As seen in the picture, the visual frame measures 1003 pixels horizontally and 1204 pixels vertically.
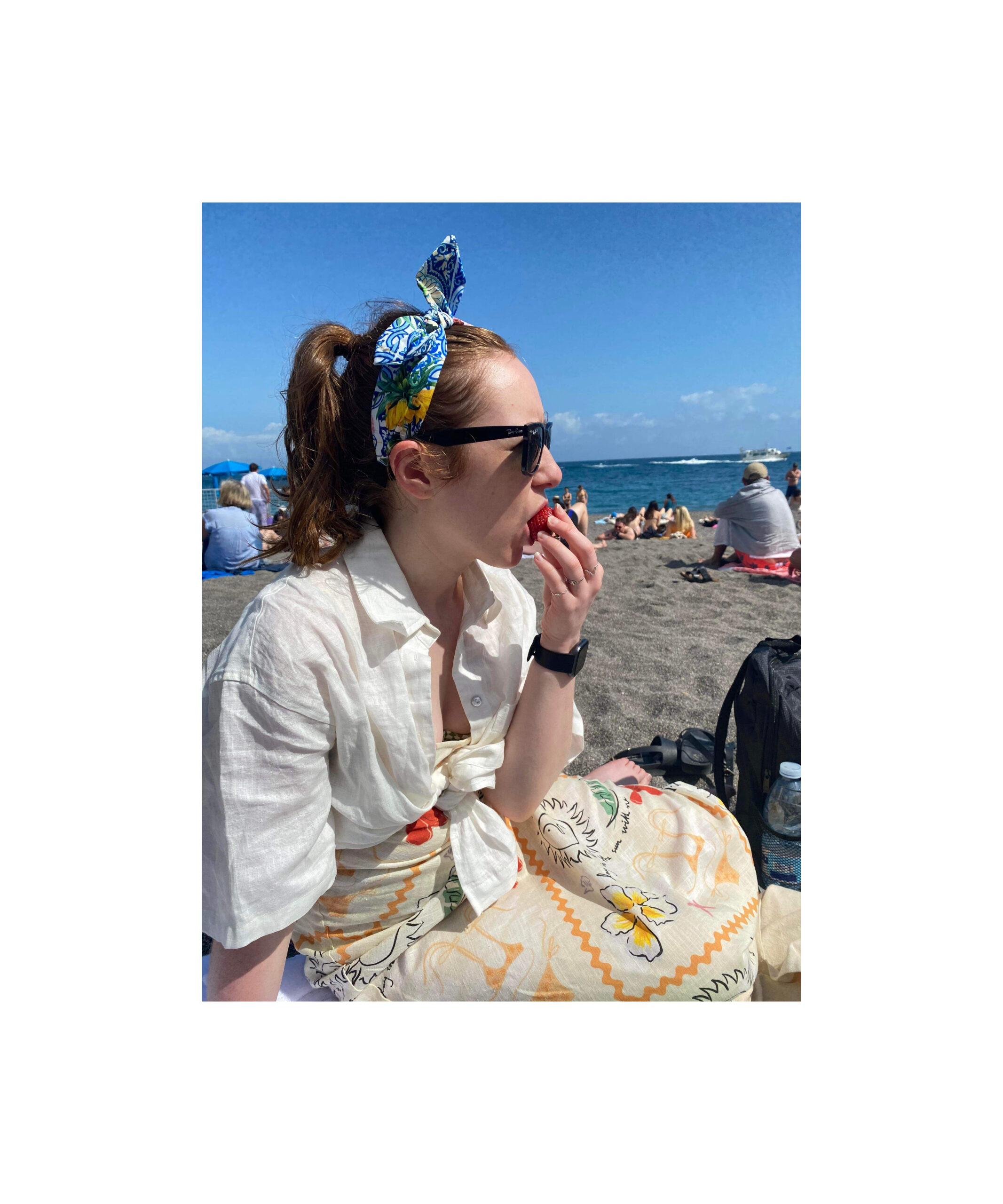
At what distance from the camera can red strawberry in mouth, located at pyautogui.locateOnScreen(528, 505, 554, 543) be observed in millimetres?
1674

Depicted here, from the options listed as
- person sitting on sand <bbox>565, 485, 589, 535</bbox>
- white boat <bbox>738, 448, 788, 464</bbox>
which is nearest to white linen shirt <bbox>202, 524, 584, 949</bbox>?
person sitting on sand <bbox>565, 485, 589, 535</bbox>

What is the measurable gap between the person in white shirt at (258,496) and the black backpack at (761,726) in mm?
8057

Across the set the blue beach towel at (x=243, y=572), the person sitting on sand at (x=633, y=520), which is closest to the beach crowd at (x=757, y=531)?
the person sitting on sand at (x=633, y=520)

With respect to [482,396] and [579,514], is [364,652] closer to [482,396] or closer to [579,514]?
[482,396]

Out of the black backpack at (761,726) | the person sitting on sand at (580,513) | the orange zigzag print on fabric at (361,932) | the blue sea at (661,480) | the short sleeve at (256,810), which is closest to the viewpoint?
the short sleeve at (256,810)

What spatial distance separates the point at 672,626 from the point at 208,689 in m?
5.29

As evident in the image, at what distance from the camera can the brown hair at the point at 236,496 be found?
942cm

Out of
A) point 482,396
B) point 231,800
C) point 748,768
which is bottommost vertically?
point 748,768

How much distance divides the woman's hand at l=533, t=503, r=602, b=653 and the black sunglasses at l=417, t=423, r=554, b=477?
18 cm

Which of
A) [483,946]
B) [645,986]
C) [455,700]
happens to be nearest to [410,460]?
[455,700]

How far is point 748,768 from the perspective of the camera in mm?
2727

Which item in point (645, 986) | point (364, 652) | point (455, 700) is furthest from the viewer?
point (455, 700)

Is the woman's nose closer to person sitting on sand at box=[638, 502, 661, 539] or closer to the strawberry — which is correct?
the strawberry

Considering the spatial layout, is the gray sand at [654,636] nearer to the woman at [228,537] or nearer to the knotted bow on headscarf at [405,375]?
the woman at [228,537]
